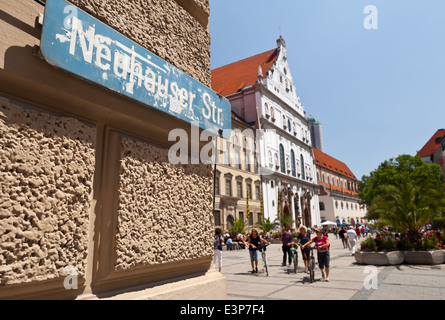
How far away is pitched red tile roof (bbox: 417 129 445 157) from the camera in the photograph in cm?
6380

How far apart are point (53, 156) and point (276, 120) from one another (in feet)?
123

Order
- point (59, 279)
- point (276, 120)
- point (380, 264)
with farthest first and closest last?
point (276, 120), point (380, 264), point (59, 279)

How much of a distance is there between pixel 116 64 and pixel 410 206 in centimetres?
1226

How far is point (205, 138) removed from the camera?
91.5 inches

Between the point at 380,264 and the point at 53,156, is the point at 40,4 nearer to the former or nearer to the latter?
the point at 53,156

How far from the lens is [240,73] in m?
40.0

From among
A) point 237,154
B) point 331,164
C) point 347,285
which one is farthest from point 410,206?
point 331,164

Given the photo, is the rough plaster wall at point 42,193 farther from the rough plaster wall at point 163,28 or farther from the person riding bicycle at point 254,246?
the person riding bicycle at point 254,246

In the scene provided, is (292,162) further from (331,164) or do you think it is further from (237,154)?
(331,164)

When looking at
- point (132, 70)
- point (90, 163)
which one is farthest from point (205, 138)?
point (90, 163)

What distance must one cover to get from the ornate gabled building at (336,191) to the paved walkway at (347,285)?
47.1m

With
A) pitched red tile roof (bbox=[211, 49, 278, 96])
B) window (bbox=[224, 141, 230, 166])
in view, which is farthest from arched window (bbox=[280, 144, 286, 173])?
window (bbox=[224, 141, 230, 166])

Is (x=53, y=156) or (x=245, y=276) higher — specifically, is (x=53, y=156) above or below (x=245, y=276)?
above

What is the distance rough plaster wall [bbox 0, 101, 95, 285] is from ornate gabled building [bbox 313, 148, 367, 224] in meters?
56.0
